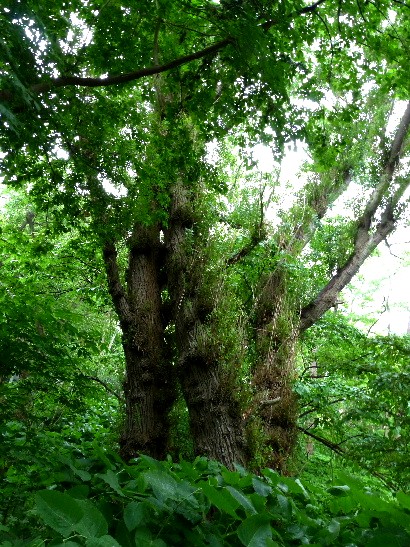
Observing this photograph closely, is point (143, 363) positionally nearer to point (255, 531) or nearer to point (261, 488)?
point (261, 488)

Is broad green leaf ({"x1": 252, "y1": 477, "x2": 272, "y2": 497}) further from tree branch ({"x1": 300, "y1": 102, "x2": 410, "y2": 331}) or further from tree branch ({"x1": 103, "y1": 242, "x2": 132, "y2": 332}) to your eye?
tree branch ({"x1": 300, "y1": 102, "x2": 410, "y2": 331})

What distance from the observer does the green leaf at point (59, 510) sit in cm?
→ 96

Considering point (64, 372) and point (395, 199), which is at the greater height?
point (395, 199)

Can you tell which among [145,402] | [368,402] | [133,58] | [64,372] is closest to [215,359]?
[145,402]

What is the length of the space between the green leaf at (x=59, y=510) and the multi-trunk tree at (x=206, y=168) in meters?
1.65

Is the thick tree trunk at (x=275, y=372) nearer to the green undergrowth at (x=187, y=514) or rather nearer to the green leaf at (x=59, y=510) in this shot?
the green undergrowth at (x=187, y=514)

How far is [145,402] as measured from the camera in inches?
245

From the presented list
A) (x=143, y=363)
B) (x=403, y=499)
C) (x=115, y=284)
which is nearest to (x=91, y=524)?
(x=403, y=499)

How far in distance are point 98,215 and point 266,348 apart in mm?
3318

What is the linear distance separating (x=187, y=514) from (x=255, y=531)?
→ 209mm

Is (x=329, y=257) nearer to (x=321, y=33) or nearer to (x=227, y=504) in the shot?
(x=321, y=33)

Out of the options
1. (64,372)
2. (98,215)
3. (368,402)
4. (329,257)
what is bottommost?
(368,402)

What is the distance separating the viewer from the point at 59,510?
0.98m

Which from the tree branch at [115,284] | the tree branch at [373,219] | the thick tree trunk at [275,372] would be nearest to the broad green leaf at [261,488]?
the thick tree trunk at [275,372]
